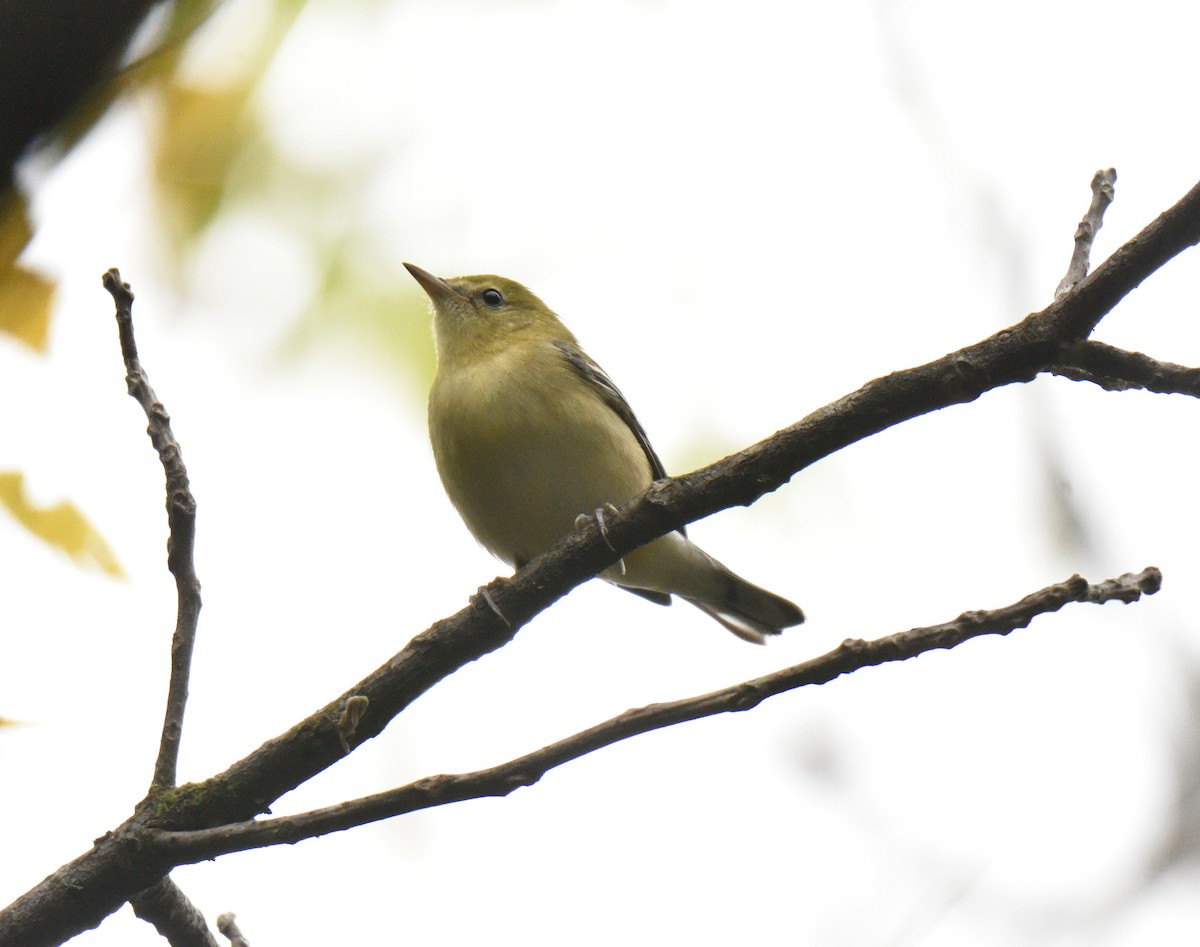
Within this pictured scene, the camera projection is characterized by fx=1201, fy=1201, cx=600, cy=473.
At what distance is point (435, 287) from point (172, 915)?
4331 mm

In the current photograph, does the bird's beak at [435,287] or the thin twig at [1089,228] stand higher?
the bird's beak at [435,287]

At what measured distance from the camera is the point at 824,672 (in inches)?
106

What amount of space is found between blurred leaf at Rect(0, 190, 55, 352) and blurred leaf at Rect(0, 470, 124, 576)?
86cm

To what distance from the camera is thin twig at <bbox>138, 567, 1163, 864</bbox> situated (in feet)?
8.63

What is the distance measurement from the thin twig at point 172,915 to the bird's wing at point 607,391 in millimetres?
3642

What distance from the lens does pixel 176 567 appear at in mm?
3336

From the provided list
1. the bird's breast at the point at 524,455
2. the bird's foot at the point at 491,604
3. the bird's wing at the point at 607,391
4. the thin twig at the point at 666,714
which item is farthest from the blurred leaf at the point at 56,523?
the bird's wing at the point at 607,391

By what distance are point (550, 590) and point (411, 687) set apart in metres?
0.58

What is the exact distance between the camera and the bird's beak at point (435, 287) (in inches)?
270

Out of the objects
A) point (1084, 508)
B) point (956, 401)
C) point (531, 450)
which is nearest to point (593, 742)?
point (956, 401)

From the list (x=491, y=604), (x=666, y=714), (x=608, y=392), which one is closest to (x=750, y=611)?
(x=608, y=392)

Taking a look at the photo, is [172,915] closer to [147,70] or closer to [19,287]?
[19,287]

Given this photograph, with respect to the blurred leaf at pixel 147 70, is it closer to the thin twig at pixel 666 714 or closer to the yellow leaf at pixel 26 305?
the yellow leaf at pixel 26 305

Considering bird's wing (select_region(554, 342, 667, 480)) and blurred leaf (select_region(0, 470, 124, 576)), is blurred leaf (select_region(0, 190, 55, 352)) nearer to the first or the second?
blurred leaf (select_region(0, 470, 124, 576))
